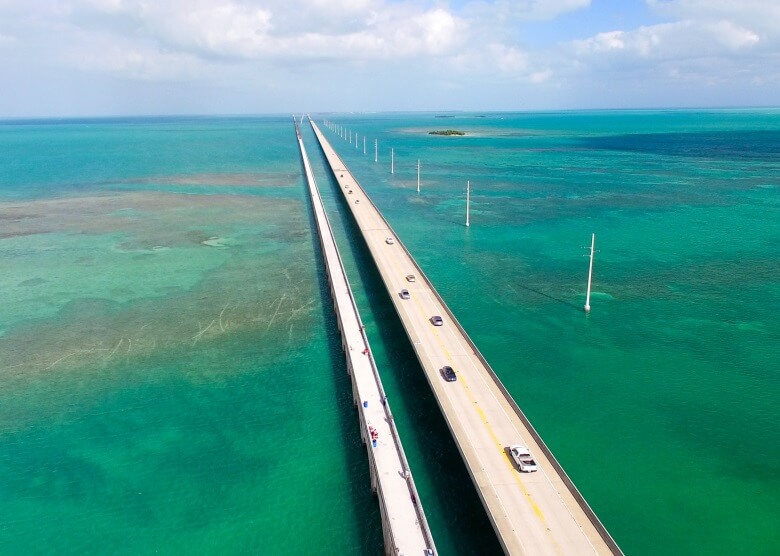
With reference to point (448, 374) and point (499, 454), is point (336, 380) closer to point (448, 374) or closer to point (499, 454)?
point (448, 374)

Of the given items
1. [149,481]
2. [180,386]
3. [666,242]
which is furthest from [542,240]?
[149,481]

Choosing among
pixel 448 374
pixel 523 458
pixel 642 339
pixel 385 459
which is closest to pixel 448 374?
pixel 448 374

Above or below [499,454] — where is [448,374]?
above

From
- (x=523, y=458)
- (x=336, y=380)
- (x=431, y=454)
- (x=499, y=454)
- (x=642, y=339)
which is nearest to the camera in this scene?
(x=523, y=458)

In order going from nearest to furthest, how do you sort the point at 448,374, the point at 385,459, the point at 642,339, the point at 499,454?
the point at 499,454 → the point at 385,459 → the point at 448,374 → the point at 642,339

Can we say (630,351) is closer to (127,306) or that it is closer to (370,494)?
(370,494)

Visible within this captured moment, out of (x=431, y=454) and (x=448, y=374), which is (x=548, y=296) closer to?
(x=448, y=374)

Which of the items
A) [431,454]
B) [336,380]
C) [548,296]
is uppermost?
[548,296]

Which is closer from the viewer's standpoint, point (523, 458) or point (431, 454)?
point (523, 458)
